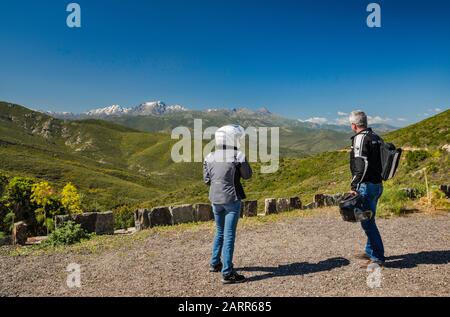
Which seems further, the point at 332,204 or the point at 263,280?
the point at 332,204

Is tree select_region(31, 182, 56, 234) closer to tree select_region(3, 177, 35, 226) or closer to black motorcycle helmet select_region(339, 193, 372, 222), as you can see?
tree select_region(3, 177, 35, 226)

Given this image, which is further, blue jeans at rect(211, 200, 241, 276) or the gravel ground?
blue jeans at rect(211, 200, 241, 276)

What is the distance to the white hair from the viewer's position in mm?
8375

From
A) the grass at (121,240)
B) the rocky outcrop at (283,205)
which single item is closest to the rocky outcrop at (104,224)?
the grass at (121,240)

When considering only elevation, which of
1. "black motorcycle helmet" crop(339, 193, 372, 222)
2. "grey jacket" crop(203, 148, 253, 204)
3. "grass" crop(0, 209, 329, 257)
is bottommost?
"grass" crop(0, 209, 329, 257)

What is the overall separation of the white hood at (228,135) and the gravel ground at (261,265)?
9.21 ft

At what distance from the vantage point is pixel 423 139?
41.5m

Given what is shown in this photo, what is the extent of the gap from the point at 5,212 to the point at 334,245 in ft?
39.1

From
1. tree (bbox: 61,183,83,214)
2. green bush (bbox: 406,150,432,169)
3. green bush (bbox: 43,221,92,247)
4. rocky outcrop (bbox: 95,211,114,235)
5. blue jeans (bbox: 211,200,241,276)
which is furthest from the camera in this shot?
green bush (bbox: 406,150,432,169)

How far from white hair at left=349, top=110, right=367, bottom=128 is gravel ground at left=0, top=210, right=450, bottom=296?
3.01 metres

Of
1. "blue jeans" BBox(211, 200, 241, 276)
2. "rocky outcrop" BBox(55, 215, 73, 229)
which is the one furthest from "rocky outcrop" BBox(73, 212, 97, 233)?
"blue jeans" BBox(211, 200, 241, 276)

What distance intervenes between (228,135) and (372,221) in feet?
11.4
